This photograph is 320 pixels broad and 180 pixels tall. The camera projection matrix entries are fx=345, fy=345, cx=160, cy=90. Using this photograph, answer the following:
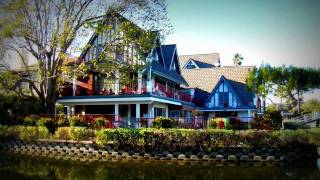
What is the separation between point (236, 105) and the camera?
39.8 meters

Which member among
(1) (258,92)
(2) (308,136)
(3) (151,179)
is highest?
(1) (258,92)

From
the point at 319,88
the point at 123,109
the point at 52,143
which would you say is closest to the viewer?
the point at 52,143

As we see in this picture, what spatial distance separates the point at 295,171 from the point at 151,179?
7.49m

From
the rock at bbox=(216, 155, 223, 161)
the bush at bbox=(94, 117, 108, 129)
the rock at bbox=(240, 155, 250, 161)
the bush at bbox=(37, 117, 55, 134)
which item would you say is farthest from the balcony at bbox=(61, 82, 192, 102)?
the rock at bbox=(240, 155, 250, 161)

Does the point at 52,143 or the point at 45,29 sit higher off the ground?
the point at 45,29

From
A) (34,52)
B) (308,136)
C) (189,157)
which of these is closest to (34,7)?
(34,52)

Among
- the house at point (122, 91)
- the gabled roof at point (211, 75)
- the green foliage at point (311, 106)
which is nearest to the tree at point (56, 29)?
the house at point (122, 91)

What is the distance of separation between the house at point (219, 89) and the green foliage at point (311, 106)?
33530mm

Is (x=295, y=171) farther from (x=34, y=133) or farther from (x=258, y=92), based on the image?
(x=258, y=92)

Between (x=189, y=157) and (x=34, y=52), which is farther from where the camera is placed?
(x=34, y=52)

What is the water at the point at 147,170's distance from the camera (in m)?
16.3

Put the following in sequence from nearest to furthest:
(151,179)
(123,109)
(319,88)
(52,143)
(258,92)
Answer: (151,179) → (52,143) → (123,109) → (258,92) → (319,88)

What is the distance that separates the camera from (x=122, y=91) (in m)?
30.6

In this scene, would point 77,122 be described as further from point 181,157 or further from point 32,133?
point 181,157
